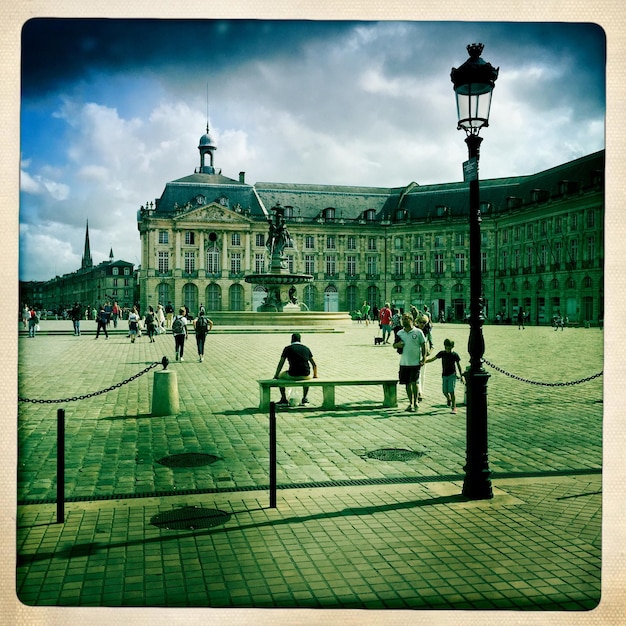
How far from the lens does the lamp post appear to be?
251 inches

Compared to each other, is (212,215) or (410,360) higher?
(212,215)

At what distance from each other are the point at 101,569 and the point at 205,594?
84cm

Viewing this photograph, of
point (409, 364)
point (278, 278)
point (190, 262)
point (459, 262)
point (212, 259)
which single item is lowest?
point (409, 364)

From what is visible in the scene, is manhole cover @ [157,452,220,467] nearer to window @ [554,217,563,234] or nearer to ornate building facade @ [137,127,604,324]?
window @ [554,217,563,234]

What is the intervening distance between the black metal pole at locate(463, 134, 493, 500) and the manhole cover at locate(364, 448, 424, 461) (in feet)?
5.02

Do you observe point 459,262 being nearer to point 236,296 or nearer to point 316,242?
point 316,242

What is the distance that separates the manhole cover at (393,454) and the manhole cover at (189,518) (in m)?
2.53

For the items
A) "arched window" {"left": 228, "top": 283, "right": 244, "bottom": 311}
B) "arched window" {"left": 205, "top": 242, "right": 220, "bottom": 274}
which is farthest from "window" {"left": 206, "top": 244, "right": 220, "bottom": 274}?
"arched window" {"left": 228, "top": 283, "right": 244, "bottom": 311}

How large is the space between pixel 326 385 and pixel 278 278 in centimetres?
3113

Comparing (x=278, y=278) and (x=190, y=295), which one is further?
(x=190, y=295)

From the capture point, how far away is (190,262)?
77.6m

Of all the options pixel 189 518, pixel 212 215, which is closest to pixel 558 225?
pixel 189 518

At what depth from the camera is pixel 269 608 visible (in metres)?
4.48

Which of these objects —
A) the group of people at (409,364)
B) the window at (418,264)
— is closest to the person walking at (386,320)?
the group of people at (409,364)
